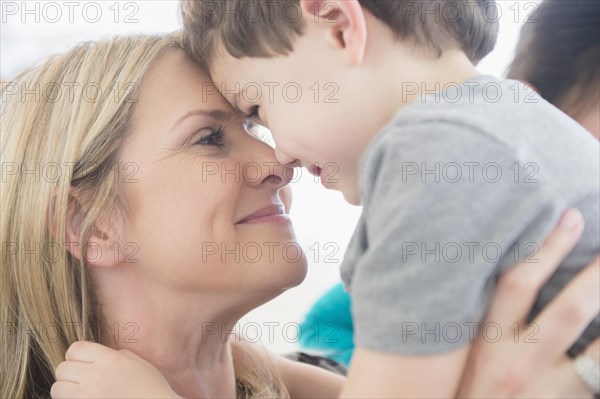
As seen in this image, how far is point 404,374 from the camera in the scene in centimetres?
87

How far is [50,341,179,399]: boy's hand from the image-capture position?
1.30m

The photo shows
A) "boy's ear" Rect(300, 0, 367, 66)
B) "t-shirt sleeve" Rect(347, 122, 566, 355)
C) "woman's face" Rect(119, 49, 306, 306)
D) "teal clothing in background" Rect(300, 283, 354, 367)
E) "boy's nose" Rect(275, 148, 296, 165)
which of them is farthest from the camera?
"teal clothing in background" Rect(300, 283, 354, 367)

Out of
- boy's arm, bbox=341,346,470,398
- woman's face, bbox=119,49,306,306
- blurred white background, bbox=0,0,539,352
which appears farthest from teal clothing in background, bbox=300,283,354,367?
boy's arm, bbox=341,346,470,398

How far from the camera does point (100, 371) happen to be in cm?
133

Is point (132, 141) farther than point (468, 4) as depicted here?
Yes

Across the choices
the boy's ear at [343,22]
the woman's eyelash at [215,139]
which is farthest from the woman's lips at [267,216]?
the boy's ear at [343,22]

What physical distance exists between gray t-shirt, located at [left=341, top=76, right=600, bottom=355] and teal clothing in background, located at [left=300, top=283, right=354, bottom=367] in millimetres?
1160

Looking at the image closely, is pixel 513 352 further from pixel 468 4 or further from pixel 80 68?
pixel 80 68

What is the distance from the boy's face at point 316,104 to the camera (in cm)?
112

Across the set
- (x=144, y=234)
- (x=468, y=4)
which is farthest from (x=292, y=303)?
(x=468, y=4)

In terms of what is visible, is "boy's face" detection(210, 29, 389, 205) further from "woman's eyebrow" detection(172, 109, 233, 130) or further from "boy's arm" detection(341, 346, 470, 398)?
"boy's arm" detection(341, 346, 470, 398)

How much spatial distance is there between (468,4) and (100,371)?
0.88 metres

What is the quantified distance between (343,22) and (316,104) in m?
0.13

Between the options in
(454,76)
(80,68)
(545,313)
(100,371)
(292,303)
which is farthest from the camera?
(292,303)
